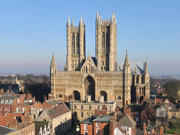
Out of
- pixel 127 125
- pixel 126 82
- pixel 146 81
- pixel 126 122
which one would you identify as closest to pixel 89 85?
pixel 126 82

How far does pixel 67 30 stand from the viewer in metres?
93.1

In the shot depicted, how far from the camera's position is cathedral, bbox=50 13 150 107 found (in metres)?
83.4

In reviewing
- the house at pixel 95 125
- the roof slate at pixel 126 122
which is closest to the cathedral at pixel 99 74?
the house at pixel 95 125

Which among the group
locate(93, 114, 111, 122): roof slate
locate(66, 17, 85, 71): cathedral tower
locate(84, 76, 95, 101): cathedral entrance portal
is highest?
locate(66, 17, 85, 71): cathedral tower

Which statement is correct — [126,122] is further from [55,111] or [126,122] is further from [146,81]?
[146,81]

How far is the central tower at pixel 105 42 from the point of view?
8844cm

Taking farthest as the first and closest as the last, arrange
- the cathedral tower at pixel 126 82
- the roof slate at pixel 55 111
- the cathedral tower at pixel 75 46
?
the cathedral tower at pixel 75 46, the cathedral tower at pixel 126 82, the roof slate at pixel 55 111

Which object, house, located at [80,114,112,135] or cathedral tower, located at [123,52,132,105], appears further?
cathedral tower, located at [123,52,132,105]

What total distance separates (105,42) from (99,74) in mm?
11611

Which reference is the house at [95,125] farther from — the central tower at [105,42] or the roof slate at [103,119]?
the central tower at [105,42]

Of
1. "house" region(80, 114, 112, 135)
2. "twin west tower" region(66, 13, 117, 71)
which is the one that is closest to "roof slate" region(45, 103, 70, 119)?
"house" region(80, 114, 112, 135)

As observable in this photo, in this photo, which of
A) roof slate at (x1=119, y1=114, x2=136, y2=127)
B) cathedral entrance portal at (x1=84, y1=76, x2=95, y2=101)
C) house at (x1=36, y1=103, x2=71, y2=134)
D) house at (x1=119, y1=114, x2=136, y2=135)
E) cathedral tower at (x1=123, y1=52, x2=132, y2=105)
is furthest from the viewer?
cathedral entrance portal at (x1=84, y1=76, x2=95, y2=101)

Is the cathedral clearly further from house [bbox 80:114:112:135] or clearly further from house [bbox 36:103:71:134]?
house [bbox 80:114:112:135]

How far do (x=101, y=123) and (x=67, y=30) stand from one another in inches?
2242
